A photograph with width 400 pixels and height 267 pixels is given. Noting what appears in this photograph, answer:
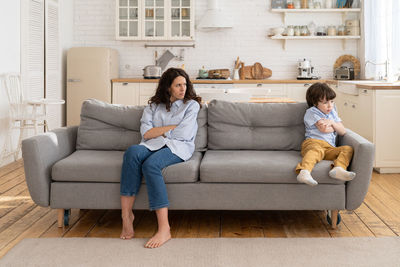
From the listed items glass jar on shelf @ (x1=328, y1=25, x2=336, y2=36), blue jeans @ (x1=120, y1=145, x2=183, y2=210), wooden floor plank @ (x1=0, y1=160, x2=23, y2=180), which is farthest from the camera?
glass jar on shelf @ (x1=328, y1=25, x2=336, y2=36)

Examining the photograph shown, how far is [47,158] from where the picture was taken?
3.30 metres

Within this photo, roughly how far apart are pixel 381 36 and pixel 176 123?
171 inches

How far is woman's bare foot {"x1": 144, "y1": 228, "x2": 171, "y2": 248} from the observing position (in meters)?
2.99

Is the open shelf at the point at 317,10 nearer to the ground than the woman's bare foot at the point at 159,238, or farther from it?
farther from it

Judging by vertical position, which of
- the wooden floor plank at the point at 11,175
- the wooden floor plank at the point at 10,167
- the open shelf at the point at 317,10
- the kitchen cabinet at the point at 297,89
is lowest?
the wooden floor plank at the point at 11,175

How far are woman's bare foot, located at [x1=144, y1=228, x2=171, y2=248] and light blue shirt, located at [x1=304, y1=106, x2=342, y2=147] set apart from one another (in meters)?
1.24

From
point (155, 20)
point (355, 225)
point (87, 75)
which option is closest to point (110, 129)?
point (355, 225)

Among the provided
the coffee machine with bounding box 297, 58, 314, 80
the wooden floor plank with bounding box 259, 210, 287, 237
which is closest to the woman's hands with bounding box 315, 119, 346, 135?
the wooden floor plank with bounding box 259, 210, 287, 237

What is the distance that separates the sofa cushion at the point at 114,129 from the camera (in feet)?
12.5

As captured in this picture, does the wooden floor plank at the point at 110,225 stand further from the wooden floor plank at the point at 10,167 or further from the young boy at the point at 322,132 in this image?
the wooden floor plank at the point at 10,167

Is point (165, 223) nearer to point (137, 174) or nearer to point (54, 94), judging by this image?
point (137, 174)

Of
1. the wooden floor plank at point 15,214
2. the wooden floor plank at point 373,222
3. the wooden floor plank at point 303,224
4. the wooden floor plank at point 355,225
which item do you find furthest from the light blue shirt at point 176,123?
the wooden floor plank at point 373,222

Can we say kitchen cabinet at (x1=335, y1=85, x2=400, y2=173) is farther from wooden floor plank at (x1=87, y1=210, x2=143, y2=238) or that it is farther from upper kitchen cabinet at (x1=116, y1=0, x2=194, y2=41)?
A: upper kitchen cabinet at (x1=116, y1=0, x2=194, y2=41)

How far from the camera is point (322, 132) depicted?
357 centimetres
